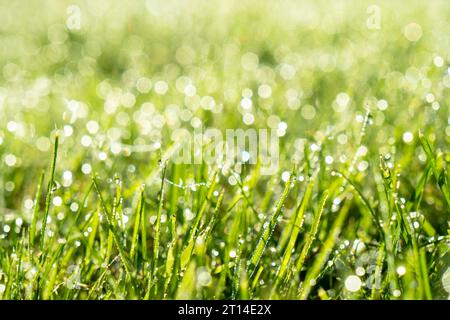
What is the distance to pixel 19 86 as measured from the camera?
2148mm

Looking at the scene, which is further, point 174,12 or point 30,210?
point 174,12

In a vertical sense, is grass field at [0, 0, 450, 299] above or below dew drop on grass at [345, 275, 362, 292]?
above

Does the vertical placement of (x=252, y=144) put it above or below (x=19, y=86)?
below

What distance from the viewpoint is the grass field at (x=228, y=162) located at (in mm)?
833

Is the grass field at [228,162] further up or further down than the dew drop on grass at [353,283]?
further up

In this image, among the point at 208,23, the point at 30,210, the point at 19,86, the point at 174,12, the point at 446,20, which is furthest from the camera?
the point at 174,12

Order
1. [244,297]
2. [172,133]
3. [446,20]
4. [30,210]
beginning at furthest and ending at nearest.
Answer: [446,20] < [172,133] < [30,210] < [244,297]

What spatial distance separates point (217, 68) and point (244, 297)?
5.66 ft

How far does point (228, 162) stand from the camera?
118 centimetres

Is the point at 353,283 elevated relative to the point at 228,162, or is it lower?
lower

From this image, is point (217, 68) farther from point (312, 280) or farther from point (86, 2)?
point (86, 2)

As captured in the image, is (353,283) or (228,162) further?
(228,162)

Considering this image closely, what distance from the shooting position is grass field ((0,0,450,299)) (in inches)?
32.8
